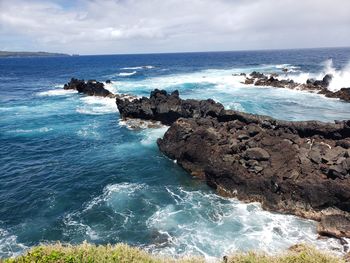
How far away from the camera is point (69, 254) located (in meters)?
14.6

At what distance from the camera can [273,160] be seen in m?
29.8

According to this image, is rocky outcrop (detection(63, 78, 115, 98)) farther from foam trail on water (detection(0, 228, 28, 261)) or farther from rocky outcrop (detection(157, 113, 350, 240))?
foam trail on water (detection(0, 228, 28, 261))

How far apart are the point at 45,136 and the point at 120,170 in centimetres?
1776

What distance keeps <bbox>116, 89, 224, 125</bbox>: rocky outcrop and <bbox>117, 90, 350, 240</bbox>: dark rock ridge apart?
3.73 metres

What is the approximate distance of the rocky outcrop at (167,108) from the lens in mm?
45219

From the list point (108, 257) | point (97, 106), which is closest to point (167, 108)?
point (97, 106)

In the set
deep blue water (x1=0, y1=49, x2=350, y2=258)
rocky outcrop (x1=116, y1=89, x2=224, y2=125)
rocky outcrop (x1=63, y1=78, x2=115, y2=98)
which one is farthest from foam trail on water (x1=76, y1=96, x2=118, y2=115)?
rocky outcrop (x1=116, y1=89, x2=224, y2=125)

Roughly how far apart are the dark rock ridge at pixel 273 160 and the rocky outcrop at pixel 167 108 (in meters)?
3.73

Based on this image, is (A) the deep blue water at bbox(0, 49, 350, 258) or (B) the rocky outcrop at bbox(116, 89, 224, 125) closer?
(A) the deep blue water at bbox(0, 49, 350, 258)

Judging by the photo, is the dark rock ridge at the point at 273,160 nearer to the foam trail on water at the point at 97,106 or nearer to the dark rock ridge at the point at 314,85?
the foam trail on water at the point at 97,106

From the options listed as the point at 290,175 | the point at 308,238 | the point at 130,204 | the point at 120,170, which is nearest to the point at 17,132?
the point at 120,170

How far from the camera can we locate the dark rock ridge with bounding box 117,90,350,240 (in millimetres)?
25406

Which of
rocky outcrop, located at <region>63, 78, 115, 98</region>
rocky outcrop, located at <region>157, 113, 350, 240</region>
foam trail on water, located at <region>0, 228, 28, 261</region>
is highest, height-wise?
rocky outcrop, located at <region>63, 78, 115, 98</region>

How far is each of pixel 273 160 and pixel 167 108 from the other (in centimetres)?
2271
